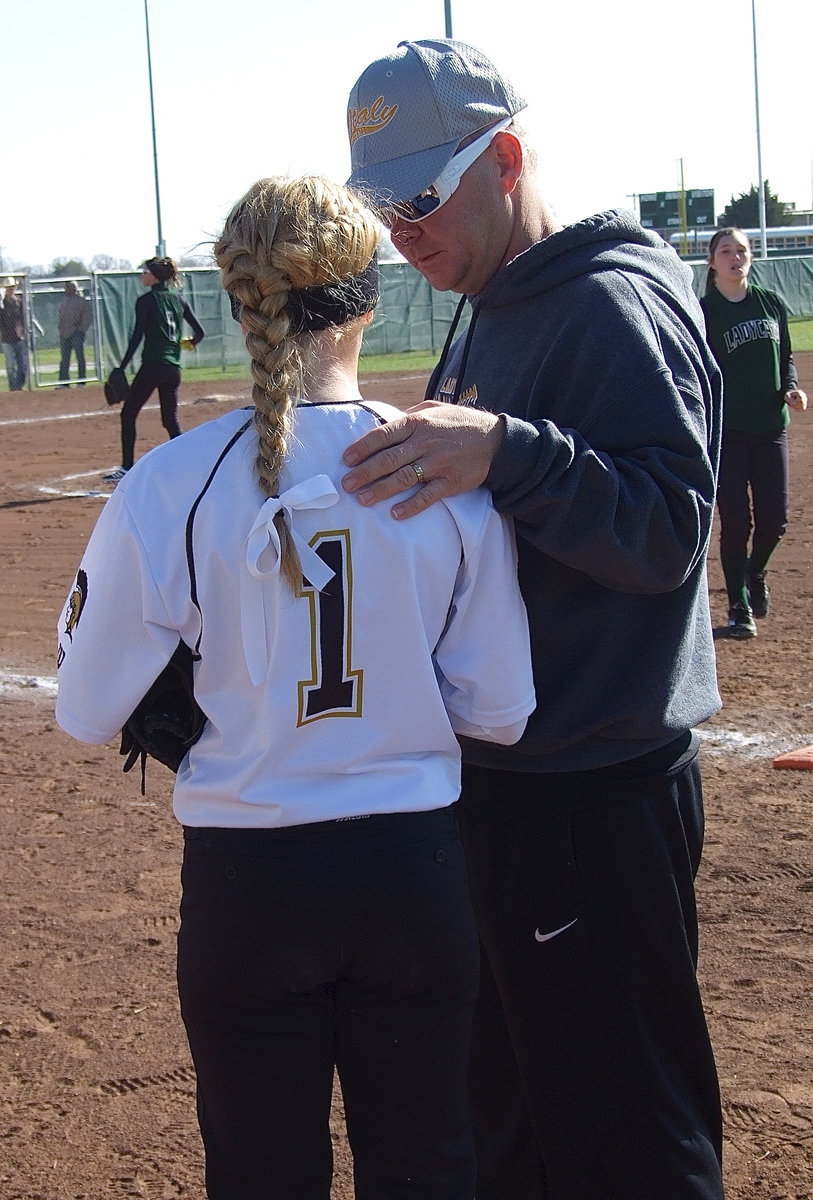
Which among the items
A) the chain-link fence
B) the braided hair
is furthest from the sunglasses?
the chain-link fence

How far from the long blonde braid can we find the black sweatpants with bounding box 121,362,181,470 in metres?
10.1

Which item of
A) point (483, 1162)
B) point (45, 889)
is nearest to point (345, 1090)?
point (483, 1162)

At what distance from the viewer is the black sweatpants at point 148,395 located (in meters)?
11.7

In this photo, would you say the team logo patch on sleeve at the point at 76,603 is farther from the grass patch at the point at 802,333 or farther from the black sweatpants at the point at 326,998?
the grass patch at the point at 802,333

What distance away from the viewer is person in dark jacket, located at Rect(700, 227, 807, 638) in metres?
6.96

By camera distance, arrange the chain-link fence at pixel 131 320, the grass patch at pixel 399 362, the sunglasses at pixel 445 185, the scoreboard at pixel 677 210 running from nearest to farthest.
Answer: the sunglasses at pixel 445 185 < the grass patch at pixel 399 362 < the chain-link fence at pixel 131 320 < the scoreboard at pixel 677 210

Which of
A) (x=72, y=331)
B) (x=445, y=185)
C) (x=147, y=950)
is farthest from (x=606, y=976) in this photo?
(x=72, y=331)

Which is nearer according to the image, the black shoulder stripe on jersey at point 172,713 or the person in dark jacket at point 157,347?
the black shoulder stripe on jersey at point 172,713

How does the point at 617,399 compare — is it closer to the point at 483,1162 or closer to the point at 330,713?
the point at 330,713

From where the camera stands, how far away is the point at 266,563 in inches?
Answer: 69.3

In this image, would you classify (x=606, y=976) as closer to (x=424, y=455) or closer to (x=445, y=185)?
(x=424, y=455)

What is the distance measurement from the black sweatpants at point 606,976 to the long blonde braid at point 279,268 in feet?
2.46

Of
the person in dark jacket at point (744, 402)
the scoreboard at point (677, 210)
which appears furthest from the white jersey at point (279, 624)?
the scoreboard at point (677, 210)

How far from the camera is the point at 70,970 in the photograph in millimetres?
3709
